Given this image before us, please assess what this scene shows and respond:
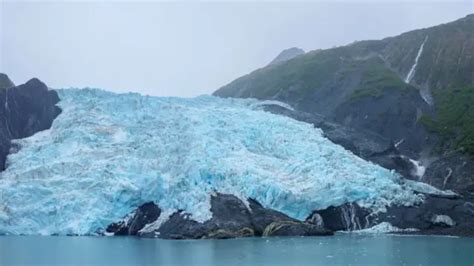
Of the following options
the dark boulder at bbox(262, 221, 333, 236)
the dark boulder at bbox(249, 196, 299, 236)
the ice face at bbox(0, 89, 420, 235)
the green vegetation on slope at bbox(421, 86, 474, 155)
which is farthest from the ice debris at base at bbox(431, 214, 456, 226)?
the green vegetation on slope at bbox(421, 86, 474, 155)

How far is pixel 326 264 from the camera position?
16453mm

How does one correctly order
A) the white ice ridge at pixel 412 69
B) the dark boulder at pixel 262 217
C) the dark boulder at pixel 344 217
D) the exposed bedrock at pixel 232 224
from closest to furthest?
the exposed bedrock at pixel 232 224 → the dark boulder at pixel 262 217 → the dark boulder at pixel 344 217 → the white ice ridge at pixel 412 69

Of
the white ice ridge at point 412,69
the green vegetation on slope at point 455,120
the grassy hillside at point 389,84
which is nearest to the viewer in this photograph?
the green vegetation on slope at point 455,120

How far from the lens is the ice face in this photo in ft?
91.0

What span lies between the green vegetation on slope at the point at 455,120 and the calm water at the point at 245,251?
13918mm

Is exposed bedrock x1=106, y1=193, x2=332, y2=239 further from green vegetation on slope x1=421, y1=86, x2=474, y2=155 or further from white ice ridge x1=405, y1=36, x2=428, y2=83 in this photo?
white ice ridge x1=405, y1=36, x2=428, y2=83

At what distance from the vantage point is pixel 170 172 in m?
29.1

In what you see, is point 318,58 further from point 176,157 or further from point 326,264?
point 326,264

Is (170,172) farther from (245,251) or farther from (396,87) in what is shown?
(396,87)

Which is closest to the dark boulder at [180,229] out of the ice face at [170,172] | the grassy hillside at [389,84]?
the ice face at [170,172]

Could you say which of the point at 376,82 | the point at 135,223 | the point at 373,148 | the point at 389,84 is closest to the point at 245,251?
the point at 135,223

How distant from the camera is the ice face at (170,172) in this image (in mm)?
27750

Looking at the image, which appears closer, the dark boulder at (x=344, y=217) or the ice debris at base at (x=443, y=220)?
the ice debris at base at (x=443, y=220)

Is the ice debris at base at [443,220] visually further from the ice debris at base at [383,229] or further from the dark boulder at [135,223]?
the dark boulder at [135,223]
